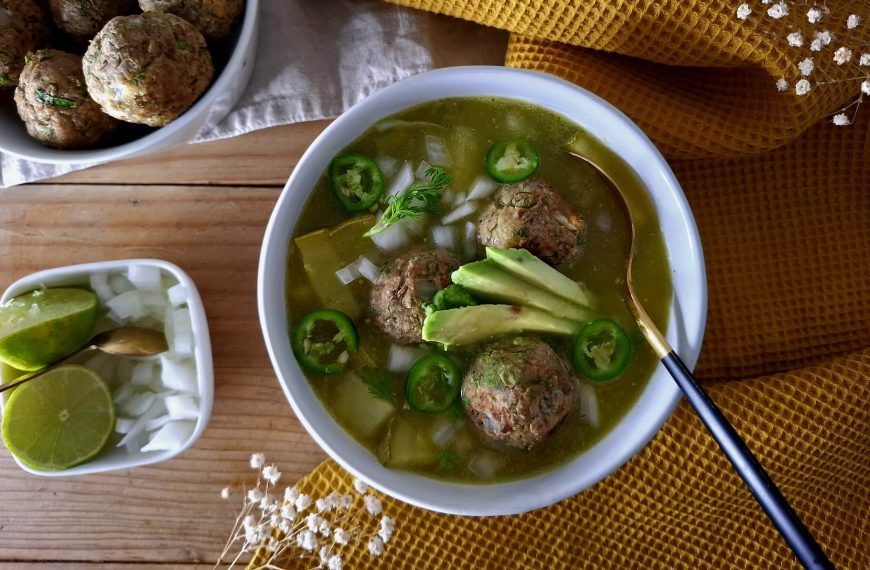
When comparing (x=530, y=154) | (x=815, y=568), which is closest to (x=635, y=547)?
(x=815, y=568)

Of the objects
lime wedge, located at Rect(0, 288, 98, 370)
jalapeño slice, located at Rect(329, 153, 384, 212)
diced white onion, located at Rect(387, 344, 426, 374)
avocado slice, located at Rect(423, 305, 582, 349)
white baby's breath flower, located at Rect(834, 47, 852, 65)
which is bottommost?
lime wedge, located at Rect(0, 288, 98, 370)

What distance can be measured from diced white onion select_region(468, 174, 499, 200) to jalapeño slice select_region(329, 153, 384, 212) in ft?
0.92

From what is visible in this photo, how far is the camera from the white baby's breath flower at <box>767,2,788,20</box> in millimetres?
→ 2287

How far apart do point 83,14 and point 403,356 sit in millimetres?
1424

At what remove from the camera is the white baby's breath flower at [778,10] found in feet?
7.50

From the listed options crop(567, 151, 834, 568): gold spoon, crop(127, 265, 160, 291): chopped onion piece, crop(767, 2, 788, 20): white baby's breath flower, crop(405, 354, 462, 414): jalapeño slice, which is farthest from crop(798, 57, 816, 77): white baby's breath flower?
crop(127, 265, 160, 291): chopped onion piece

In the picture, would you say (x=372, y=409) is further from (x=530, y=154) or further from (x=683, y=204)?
(x=683, y=204)

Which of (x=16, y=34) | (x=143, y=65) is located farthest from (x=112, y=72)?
(x=16, y=34)

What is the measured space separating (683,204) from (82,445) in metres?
2.07

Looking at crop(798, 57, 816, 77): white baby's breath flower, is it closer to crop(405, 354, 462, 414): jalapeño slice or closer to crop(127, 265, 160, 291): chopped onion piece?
crop(405, 354, 462, 414): jalapeño slice

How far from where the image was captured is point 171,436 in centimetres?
258

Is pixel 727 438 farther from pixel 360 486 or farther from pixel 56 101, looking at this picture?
pixel 56 101

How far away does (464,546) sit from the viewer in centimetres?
263

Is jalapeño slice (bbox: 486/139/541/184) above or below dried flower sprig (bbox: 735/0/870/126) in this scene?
below
